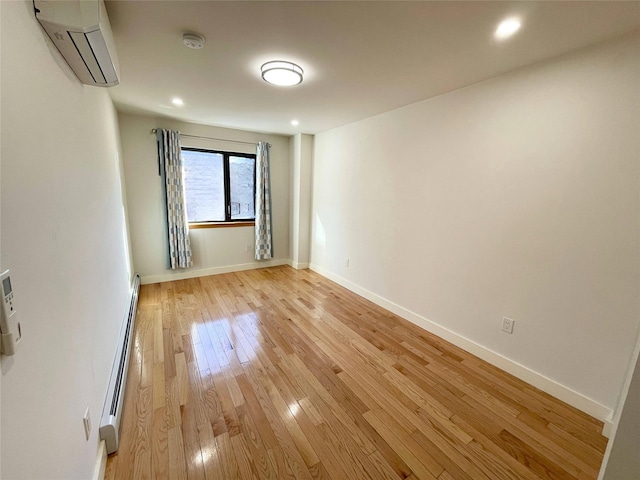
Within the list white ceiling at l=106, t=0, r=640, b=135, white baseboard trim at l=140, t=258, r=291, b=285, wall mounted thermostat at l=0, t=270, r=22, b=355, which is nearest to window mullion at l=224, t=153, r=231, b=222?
white baseboard trim at l=140, t=258, r=291, b=285

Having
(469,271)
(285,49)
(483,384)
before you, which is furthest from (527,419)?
(285,49)

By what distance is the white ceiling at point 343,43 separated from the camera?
131 centimetres

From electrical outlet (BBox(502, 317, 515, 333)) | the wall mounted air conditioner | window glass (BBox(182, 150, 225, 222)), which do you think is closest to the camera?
the wall mounted air conditioner

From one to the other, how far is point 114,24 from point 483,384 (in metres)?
3.32

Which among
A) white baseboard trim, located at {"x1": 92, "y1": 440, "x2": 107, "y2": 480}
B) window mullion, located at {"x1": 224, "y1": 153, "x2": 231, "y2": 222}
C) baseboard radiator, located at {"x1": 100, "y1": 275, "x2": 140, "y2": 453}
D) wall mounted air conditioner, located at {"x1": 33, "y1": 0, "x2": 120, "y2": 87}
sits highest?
wall mounted air conditioner, located at {"x1": 33, "y1": 0, "x2": 120, "y2": 87}

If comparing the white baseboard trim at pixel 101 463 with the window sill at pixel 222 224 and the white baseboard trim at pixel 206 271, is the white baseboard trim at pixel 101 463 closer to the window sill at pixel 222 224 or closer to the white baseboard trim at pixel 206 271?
the white baseboard trim at pixel 206 271

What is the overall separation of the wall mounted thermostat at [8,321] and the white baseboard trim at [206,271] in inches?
139

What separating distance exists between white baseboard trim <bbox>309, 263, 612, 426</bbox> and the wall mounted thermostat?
2.74 m

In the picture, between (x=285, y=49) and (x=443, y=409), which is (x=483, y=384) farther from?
(x=285, y=49)

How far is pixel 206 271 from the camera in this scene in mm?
4164

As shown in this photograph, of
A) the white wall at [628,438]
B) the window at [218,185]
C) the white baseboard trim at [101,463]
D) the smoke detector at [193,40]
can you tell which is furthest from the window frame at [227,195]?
the white wall at [628,438]

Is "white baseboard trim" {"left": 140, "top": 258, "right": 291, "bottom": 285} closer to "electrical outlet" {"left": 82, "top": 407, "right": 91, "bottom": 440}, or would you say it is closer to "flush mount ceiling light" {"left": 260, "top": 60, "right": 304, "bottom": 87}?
"electrical outlet" {"left": 82, "top": 407, "right": 91, "bottom": 440}

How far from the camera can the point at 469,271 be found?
227 cm

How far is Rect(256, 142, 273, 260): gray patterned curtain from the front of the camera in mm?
4234
